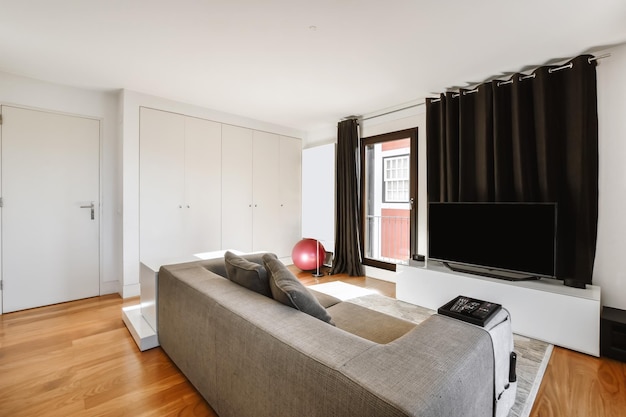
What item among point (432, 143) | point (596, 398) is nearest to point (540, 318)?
point (596, 398)

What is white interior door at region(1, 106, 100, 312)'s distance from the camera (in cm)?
296

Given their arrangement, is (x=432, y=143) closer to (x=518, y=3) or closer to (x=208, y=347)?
(x=518, y=3)

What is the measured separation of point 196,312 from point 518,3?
8.89 ft

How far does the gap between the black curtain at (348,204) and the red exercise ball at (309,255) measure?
267 millimetres

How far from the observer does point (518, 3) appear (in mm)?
1845

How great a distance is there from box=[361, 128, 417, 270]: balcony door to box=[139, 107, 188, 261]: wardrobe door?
258cm

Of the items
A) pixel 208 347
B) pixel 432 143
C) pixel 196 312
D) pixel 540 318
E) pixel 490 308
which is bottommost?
pixel 540 318

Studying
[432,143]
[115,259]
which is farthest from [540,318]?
[115,259]

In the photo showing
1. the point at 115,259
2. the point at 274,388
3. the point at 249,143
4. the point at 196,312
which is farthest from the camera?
the point at 249,143

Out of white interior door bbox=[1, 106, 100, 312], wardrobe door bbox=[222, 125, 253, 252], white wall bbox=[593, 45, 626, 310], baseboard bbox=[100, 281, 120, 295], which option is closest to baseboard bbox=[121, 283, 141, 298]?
baseboard bbox=[100, 281, 120, 295]

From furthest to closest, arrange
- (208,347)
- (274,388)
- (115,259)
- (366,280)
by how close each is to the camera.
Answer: (366,280)
(115,259)
(208,347)
(274,388)

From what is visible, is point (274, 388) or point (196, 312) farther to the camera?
point (196, 312)

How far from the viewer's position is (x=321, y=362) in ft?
3.01

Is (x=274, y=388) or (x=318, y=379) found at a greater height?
(x=318, y=379)
